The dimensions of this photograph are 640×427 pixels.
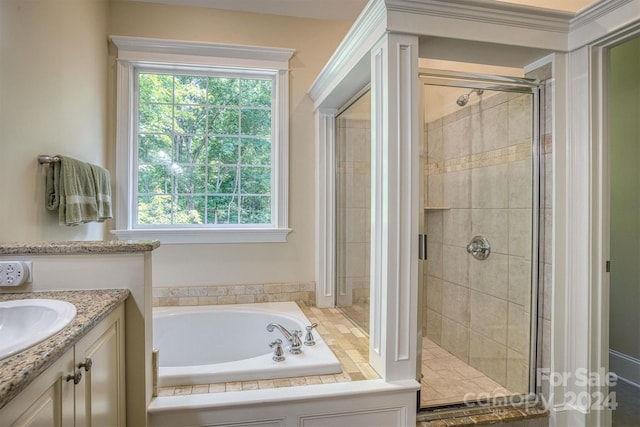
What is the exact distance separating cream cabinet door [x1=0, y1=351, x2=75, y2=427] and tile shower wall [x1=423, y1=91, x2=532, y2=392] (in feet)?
5.99

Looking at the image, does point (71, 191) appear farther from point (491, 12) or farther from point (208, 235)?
point (491, 12)

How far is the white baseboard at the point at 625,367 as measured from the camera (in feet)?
8.15

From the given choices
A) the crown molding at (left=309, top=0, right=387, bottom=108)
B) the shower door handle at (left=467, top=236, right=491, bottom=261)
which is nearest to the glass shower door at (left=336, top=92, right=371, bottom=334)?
the crown molding at (left=309, top=0, right=387, bottom=108)

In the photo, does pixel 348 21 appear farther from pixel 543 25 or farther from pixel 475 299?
pixel 475 299

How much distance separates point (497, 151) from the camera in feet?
7.05

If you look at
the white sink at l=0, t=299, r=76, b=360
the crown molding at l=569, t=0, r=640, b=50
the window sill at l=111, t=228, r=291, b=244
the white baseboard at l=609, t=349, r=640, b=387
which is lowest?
the white baseboard at l=609, t=349, r=640, b=387

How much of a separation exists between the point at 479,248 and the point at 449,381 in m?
0.81

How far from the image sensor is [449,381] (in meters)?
2.04

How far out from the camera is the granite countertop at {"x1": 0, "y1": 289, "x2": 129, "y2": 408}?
71 centimetres

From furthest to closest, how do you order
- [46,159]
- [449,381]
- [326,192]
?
[326,192] → [449,381] → [46,159]

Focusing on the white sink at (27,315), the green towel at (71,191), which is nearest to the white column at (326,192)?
the green towel at (71,191)

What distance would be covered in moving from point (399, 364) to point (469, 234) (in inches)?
44.3

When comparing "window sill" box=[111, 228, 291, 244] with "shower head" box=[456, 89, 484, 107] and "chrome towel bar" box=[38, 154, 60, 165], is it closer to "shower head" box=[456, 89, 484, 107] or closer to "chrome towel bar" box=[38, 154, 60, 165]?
"chrome towel bar" box=[38, 154, 60, 165]

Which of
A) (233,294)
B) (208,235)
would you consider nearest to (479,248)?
(233,294)
